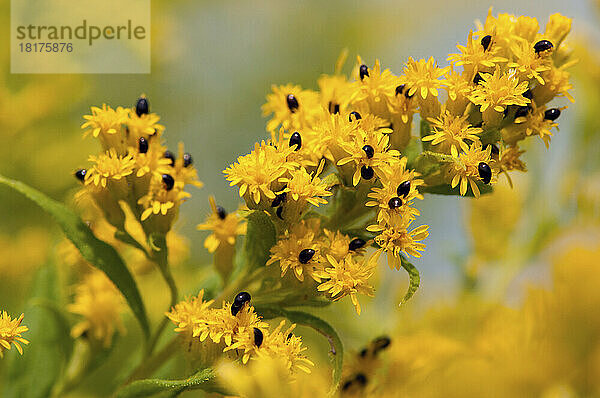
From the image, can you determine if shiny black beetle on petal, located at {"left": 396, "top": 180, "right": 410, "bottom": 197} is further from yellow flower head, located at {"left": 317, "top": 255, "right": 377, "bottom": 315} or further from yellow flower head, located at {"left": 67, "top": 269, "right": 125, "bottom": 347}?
yellow flower head, located at {"left": 67, "top": 269, "right": 125, "bottom": 347}

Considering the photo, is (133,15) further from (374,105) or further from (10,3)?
(374,105)

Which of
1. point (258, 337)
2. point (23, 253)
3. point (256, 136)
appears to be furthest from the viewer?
point (256, 136)

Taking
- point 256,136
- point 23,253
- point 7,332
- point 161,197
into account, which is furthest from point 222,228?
point 256,136

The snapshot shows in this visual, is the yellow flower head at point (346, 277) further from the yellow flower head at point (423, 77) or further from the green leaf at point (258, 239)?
the yellow flower head at point (423, 77)

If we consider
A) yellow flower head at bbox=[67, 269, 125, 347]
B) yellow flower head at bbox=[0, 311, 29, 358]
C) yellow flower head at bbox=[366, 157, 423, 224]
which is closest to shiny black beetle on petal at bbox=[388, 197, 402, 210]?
yellow flower head at bbox=[366, 157, 423, 224]

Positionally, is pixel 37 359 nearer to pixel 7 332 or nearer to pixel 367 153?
pixel 7 332

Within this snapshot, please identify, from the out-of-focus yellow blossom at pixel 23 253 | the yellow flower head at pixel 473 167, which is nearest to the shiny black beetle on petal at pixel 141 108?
the yellow flower head at pixel 473 167
